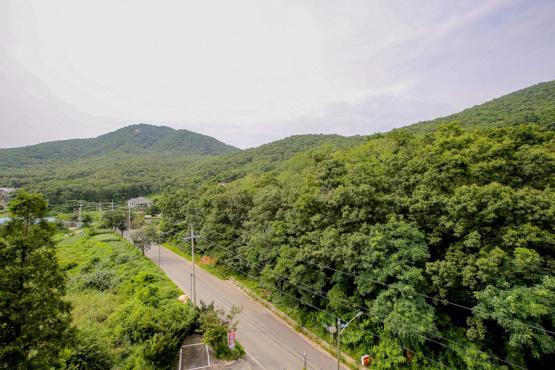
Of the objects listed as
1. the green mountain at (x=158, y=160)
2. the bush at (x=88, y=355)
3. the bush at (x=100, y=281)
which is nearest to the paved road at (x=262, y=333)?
the bush at (x=100, y=281)

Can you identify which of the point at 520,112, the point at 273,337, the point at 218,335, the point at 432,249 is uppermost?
the point at 520,112

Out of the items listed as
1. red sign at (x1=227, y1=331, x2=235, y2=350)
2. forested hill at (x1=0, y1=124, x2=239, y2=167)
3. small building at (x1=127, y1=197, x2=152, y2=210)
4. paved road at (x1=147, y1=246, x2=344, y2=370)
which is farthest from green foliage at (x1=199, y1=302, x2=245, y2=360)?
forested hill at (x1=0, y1=124, x2=239, y2=167)

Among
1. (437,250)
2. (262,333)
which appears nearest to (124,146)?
(262,333)

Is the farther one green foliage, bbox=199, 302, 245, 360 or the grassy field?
green foliage, bbox=199, 302, 245, 360

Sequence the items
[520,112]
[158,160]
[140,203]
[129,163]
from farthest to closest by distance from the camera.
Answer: [158,160]
[129,163]
[140,203]
[520,112]

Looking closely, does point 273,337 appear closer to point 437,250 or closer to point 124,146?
point 437,250

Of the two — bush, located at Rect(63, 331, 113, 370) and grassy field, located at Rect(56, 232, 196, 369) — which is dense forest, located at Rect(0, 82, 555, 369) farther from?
bush, located at Rect(63, 331, 113, 370)

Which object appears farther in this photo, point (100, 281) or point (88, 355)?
point (100, 281)
